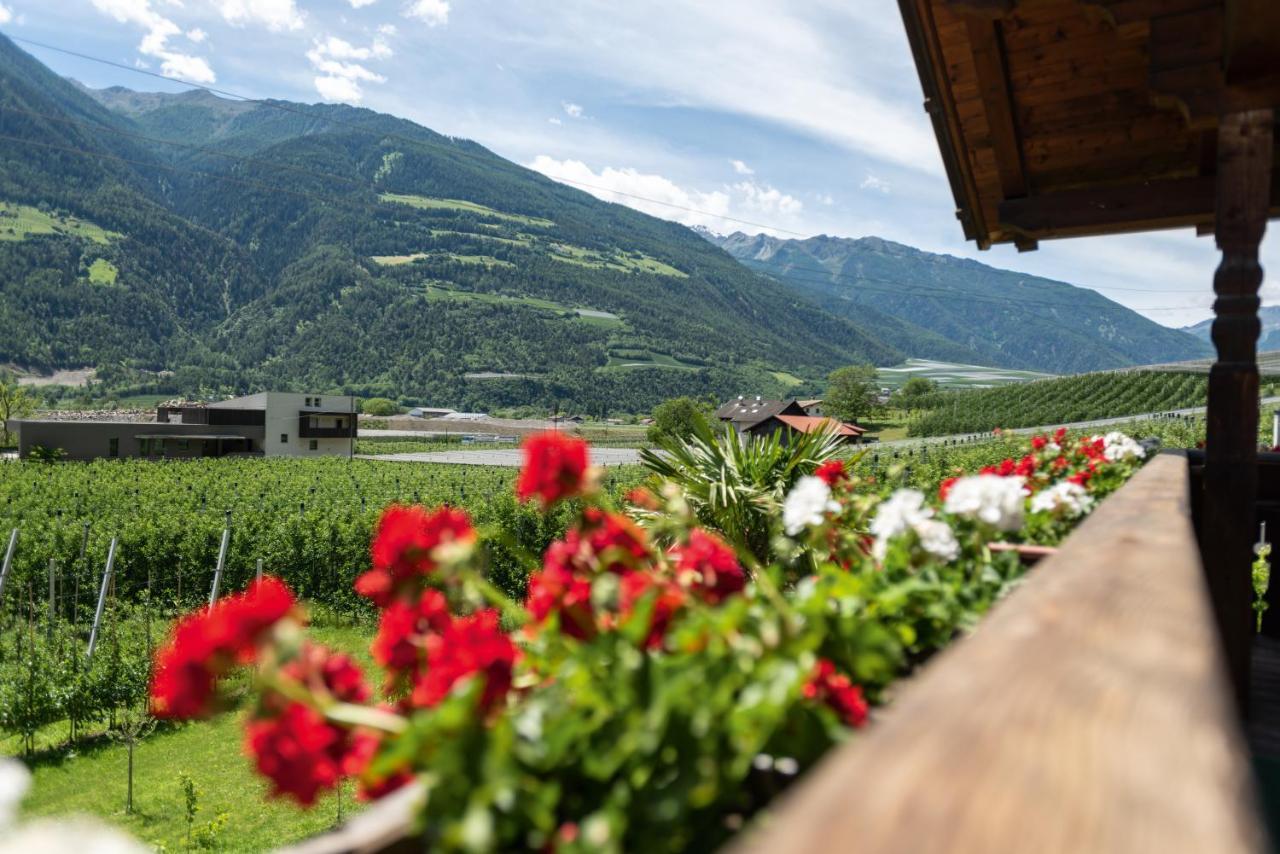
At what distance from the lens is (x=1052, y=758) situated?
1.80 ft

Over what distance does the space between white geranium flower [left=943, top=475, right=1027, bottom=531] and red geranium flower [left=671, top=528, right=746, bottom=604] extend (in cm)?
53

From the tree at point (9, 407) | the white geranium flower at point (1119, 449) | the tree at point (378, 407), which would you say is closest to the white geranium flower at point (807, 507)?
the white geranium flower at point (1119, 449)

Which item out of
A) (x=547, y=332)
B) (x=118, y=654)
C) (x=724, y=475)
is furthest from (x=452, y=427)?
(x=724, y=475)

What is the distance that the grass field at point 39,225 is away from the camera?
155500 mm

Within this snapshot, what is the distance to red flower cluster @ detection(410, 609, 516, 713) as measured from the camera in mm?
940

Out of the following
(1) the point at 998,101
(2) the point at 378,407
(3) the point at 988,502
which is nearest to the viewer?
(3) the point at 988,502

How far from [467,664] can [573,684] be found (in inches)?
5.4

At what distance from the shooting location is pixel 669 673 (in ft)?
2.72

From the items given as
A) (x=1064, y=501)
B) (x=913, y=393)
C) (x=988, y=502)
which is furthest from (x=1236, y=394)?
(x=913, y=393)

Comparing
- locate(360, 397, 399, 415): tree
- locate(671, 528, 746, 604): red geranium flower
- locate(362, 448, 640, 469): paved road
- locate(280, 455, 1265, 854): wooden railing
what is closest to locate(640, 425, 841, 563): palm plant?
locate(671, 528, 746, 604): red geranium flower

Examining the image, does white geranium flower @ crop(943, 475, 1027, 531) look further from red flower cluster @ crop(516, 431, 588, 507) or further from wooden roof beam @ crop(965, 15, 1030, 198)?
wooden roof beam @ crop(965, 15, 1030, 198)

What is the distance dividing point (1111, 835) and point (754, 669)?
411 mm

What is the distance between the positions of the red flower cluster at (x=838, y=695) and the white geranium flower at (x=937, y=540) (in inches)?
25.6

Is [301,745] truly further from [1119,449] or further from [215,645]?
[1119,449]
